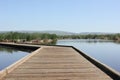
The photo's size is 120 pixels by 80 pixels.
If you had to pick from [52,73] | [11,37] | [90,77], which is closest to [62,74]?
[52,73]

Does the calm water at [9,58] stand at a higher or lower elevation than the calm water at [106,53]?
higher

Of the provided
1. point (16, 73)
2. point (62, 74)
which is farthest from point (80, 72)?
point (16, 73)

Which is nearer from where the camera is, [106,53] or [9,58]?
[9,58]

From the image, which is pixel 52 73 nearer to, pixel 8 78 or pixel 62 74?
pixel 62 74

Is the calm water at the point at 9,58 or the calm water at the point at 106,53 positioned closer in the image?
the calm water at the point at 9,58

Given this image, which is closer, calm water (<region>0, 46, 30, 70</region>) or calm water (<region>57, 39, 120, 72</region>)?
calm water (<region>0, 46, 30, 70</region>)

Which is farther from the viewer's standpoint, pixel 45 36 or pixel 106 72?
pixel 45 36

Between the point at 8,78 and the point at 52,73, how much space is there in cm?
146

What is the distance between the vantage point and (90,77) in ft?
23.7

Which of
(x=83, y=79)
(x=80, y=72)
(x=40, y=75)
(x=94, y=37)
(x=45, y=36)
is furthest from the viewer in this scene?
(x=94, y=37)

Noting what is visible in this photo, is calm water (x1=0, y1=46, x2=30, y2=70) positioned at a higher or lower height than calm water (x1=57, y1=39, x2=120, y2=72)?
higher

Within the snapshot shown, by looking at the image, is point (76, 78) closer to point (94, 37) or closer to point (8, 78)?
point (8, 78)

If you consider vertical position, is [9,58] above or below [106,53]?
above

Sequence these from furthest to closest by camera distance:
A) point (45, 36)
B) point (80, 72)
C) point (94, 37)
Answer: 1. point (94, 37)
2. point (45, 36)
3. point (80, 72)
